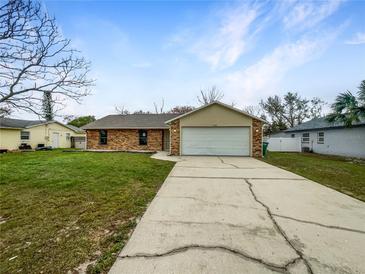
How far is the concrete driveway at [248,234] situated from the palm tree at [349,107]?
980 cm

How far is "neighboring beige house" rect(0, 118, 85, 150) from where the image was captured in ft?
61.0

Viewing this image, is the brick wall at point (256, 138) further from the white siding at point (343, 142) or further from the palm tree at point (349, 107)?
the white siding at point (343, 142)

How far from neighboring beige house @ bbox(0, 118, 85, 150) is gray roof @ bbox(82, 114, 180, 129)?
770 centimetres

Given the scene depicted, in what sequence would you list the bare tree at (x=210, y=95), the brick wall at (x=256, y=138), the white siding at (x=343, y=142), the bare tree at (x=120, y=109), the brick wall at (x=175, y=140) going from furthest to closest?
the bare tree at (x=120, y=109), the bare tree at (x=210, y=95), the white siding at (x=343, y=142), the brick wall at (x=175, y=140), the brick wall at (x=256, y=138)

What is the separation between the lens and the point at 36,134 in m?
21.3

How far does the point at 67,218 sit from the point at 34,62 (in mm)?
4494

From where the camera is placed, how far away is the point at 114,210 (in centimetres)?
372

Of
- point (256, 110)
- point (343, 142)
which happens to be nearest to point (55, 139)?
point (343, 142)

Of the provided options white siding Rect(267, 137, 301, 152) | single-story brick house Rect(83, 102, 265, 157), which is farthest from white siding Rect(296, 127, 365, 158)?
single-story brick house Rect(83, 102, 265, 157)

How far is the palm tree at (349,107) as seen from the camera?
38.1 ft

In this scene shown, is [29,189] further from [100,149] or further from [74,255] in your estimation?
[100,149]

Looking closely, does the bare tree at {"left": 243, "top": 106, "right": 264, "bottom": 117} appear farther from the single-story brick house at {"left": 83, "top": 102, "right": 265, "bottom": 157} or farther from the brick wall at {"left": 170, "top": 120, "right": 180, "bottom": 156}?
the brick wall at {"left": 170, "top": 120, "right": 180, "bottom": 156}

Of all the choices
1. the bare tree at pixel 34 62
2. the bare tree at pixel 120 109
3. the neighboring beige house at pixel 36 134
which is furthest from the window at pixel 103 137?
the bare tree at pixel 120 109

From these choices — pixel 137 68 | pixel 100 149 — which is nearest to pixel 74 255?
pixel 137 68
